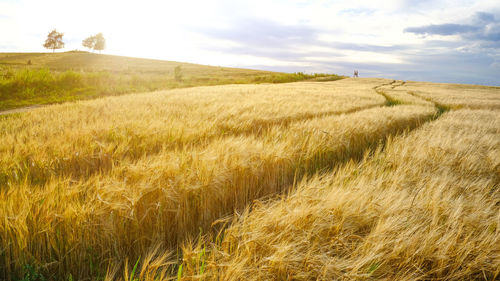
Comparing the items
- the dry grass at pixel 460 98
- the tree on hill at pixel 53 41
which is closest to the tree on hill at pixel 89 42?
the tree on hill at pixel 53 41

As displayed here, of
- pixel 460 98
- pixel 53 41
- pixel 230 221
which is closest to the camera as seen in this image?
pixel 230 221

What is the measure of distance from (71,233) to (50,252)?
11cm

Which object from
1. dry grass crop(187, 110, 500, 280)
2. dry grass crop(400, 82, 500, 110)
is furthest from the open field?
dry grass crop(400, 82, 500, 110)

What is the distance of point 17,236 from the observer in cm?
114

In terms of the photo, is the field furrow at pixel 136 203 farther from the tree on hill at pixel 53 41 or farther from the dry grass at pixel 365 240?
the tree on hill at pixel 53 41

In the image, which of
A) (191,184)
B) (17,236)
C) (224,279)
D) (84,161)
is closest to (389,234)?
(224,279)

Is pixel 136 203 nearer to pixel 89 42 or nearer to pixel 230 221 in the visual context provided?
pixel 230 221

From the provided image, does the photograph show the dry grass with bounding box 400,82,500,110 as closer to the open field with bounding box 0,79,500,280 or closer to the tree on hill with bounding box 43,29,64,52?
the open field with bounding box 0,79,500,280

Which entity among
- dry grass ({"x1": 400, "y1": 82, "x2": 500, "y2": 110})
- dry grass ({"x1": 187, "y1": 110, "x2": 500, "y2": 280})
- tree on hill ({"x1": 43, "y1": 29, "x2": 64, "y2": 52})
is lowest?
dry grass ({"x1": 187, "y1": 110, "x2": 500, "y2": 280})

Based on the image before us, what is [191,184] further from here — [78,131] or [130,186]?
[78,131]

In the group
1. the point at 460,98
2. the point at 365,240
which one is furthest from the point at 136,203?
the point at 460,98

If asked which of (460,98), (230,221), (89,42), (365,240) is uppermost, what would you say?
(89,42)

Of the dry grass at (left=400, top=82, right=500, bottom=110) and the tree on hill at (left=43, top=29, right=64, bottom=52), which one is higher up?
the tree on hill at (left=43, top=29, right=64, bottom=52)

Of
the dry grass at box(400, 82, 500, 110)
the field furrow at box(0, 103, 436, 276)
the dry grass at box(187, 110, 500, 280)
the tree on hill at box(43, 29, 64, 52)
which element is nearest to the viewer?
the dry grass at box(187, 110, 500, 280)
